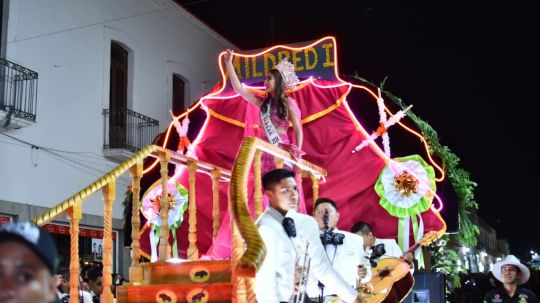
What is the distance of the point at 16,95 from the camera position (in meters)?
13.4

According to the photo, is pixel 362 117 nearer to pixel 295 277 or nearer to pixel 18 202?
pixel 295 277

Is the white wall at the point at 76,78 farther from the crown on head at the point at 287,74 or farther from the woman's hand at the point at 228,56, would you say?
the crown on head at the point at 287,74

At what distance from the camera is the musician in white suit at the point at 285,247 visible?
4.18m

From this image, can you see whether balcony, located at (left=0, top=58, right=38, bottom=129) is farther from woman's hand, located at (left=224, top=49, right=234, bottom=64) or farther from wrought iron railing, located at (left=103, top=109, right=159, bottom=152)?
woman's hand, located at (left=224, top=49, right=234, bottom=64)

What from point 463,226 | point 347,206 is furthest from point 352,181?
point 463,226

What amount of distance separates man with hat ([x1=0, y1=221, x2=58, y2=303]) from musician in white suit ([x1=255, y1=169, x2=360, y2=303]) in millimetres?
2283

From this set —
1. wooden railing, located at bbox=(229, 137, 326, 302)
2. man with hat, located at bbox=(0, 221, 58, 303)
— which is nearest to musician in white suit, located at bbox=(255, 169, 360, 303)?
wooden railing, located at bbox=(229, 137, 326, 302)

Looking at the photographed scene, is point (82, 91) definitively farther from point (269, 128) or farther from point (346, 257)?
point (346, 257)

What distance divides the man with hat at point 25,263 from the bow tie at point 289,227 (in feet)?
7.57

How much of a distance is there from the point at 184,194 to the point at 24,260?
7449mm

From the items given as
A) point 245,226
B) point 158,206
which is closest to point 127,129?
point 158,206

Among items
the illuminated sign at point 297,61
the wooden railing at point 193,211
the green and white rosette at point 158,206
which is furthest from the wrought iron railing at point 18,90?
the wooden railing at point 193,211

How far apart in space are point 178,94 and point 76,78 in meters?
5.06

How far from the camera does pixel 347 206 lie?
30.4 ft
